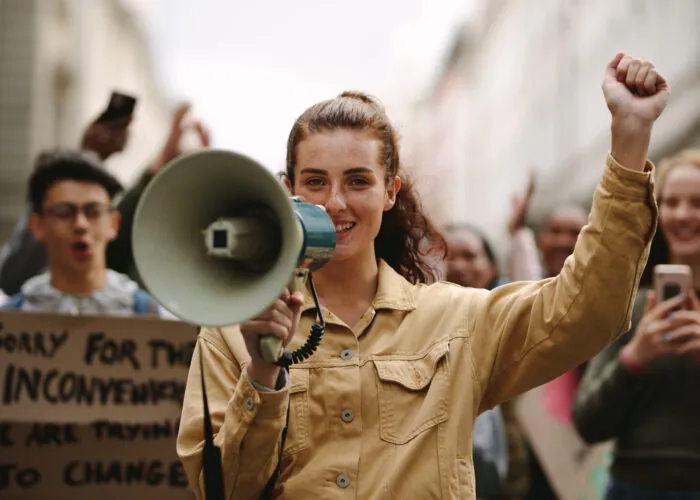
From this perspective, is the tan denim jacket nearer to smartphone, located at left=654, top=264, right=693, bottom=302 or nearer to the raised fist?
the raised fist

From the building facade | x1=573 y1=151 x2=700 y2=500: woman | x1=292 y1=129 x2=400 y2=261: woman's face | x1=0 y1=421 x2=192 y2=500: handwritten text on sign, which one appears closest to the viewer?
x1=292 y1=129 x2=400 y2=261: woman's face

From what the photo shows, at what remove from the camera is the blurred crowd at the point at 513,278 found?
3670 millimetres

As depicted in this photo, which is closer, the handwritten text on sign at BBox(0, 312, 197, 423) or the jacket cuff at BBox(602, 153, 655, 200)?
the jacket cuff at BBox(602, 153, 655, 200)

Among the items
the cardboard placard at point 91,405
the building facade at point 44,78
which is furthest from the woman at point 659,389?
the building facade at point 44,78

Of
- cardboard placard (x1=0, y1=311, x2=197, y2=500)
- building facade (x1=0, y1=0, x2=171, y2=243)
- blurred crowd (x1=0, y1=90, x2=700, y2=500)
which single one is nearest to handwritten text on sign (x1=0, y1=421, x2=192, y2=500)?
cardboard placard (x1=0, y1=311, x2=197, y2=500)

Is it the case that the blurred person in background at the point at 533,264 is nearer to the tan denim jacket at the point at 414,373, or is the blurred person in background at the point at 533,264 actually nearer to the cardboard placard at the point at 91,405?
the cardboard placard at the point at 91,405

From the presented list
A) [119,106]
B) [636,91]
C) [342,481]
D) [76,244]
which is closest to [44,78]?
[119,106]

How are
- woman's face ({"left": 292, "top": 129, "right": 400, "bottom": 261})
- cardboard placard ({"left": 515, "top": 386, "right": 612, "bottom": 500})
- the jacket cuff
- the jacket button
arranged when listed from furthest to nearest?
cardboard placard ({"left": 515, "top": 386, "right": 612, "bottom": 500}), woman's face ({"left": 292, "top": 129, "right": 400, "bottom": 261}), the jacket button, the jacket cuff

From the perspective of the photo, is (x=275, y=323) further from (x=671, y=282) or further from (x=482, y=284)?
(x=482, y=284)

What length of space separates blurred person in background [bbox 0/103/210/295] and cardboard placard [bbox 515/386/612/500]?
85.8 inches

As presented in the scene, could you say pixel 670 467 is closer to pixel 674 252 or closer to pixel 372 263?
pixel 674 252

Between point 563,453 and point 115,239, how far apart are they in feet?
8.18

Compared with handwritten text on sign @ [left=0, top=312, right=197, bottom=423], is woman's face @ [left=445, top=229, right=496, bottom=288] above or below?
above

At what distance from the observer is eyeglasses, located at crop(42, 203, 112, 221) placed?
4.33 meters
